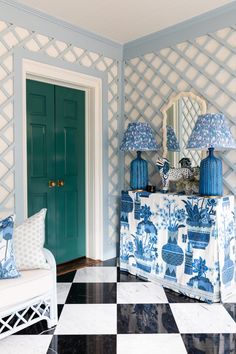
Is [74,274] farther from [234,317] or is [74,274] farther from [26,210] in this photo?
[234,317]

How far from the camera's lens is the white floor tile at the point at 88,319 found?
1954 millimetres

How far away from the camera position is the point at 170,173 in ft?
9.08

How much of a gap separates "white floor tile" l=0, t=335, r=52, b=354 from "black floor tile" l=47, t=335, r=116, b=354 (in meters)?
0.04

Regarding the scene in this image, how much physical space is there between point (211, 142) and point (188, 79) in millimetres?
924

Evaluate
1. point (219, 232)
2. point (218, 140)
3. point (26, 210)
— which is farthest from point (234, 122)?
point (26, 210)

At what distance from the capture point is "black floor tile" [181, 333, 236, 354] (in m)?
1.74

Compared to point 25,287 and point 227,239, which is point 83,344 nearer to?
point 25,287

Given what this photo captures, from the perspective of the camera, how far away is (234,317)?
2.11m

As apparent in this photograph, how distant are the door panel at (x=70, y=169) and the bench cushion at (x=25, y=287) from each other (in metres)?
1.19

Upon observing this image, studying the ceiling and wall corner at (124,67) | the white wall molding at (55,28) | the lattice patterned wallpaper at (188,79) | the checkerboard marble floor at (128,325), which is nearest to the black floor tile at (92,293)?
the checkerboard marble floor at (128,325)

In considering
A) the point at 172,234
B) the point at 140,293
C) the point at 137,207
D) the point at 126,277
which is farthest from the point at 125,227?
the point at 140,293

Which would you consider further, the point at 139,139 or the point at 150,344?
the point at 139,139

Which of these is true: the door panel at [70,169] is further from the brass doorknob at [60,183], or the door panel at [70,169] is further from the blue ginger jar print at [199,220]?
the blue ginger jar print at [199,220]

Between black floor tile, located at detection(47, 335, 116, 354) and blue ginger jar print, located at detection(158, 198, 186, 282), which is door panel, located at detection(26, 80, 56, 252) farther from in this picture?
black floor tile, located at detection(47, 335, 116, 354)
